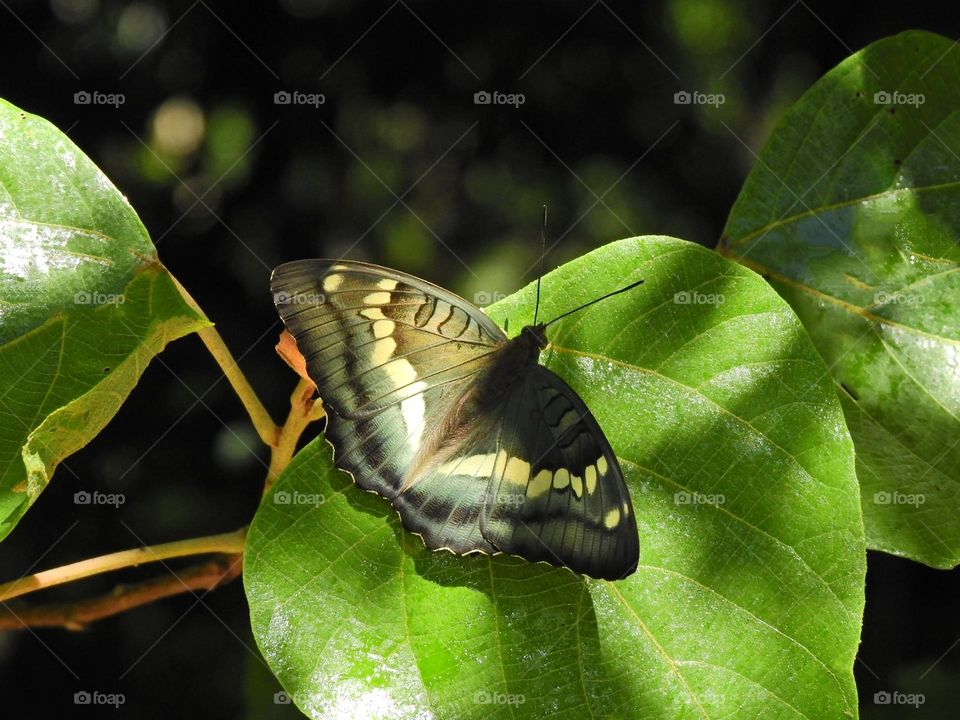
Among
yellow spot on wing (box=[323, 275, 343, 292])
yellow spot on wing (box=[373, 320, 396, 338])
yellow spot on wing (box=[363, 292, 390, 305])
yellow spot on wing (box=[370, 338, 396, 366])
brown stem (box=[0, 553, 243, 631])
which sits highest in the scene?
yellow spot on wing (box=[323, 275, 343, 292])

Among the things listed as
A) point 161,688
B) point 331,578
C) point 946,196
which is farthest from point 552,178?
point 161,688

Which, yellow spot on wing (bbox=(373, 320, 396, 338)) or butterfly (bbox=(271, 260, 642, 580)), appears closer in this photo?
Result: butterfly (bbox=(271, 260, 642, 580))

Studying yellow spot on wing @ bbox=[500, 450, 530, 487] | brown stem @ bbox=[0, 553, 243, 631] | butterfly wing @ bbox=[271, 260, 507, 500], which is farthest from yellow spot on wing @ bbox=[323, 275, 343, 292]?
brown stem @ bbox=[0, 553, 243, 631]

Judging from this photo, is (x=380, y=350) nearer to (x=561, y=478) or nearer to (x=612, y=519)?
(x=561, y=478)

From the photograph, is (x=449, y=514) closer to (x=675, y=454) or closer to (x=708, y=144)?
(x=675, y=454)

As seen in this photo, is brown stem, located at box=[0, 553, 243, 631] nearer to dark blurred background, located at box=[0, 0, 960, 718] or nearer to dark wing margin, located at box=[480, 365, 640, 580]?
dark blurred background, located at box=[0, 0, 960, 718]

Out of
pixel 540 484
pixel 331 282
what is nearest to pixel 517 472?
pixel 540 484
